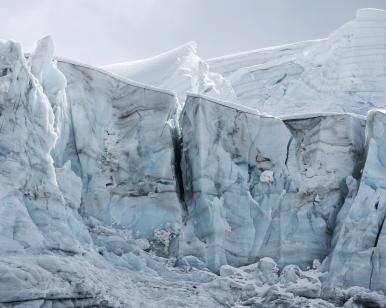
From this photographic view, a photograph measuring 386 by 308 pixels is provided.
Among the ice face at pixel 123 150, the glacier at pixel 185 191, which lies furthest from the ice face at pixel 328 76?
the ice face at pixel 123 150

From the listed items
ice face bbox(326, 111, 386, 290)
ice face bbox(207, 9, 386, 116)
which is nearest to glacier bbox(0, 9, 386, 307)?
ice face bbox(326, 111, 386, 290)

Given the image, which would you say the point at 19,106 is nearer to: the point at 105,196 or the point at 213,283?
the point at 105,196

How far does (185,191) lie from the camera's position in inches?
675

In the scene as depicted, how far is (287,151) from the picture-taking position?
17781mm

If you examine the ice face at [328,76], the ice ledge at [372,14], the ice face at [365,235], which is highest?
the ice ledge at [372,14]

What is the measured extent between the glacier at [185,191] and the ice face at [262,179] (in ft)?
0.09

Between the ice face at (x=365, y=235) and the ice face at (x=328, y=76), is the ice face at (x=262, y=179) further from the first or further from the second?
the ice face at (x=328, y=76)

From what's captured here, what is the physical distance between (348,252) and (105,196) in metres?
5.45

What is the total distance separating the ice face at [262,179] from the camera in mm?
16484

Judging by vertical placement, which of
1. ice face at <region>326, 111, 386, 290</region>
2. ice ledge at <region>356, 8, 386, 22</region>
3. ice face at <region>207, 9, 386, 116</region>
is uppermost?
ice ledge at <region>356, 8, 386, 22</region>

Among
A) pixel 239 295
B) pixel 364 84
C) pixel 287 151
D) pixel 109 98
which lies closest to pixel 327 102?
pixel 364 84

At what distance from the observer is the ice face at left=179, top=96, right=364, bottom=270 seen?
54.1ft

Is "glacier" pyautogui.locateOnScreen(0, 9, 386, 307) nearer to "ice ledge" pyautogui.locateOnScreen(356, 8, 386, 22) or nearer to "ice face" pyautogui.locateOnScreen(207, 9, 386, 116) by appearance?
"ice face" pyautogui.locateOnScreen(207, 9, 386, 116)

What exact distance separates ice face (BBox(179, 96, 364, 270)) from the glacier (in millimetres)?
29
